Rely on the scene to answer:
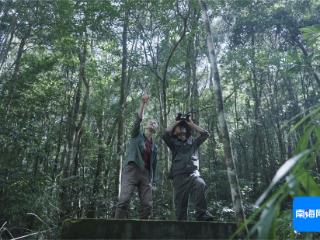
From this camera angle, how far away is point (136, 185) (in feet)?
18.0

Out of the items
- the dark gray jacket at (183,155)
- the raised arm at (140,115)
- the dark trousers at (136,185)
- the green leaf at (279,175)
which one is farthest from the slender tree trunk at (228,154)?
the green leaf at (279,175)

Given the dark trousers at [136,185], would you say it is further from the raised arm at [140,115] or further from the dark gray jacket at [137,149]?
the raised arm at [140,115]

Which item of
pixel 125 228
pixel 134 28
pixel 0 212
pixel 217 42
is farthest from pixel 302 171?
pixel 217 42

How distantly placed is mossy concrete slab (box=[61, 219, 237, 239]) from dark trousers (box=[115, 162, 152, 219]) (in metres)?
1.30

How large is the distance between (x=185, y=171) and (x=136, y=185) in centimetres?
78

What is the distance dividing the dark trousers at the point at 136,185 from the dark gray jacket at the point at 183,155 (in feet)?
1.58

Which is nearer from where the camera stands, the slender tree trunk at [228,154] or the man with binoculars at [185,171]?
the slender tree trunk at [228,154]

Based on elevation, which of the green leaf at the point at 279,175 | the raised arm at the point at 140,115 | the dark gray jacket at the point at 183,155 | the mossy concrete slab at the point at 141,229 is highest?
the raised arm at the point at 140,115

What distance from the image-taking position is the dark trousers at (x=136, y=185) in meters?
5.27

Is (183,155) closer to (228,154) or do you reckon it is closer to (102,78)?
(228,154)

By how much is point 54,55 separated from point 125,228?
12.1 metres

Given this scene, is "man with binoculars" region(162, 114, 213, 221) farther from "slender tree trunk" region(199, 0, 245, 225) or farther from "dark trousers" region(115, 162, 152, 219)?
"slender tree trunk" region(199, 0, 245, 225)

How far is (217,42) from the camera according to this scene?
20469mm

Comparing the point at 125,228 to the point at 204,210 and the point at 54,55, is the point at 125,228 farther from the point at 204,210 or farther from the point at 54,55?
the point at 54,55
